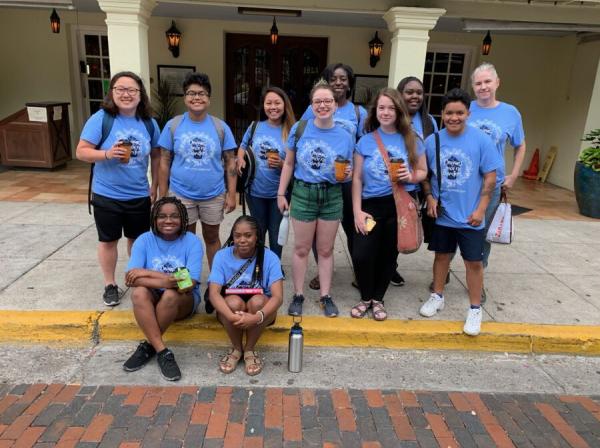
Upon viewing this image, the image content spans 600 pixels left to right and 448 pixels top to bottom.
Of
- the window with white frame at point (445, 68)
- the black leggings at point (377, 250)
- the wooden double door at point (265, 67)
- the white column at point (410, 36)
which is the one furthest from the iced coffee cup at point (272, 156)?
the window with white frame at point (445, 68)

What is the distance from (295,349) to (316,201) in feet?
3.36

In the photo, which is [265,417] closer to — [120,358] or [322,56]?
[120,358]

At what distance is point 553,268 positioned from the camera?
4.91 m

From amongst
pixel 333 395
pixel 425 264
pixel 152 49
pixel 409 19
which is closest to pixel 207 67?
pixel 152 49

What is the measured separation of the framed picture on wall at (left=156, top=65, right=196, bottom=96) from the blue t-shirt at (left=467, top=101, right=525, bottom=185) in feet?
23.2

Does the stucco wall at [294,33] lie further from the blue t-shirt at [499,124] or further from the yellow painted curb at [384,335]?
the yellow painted curb at [384,335]

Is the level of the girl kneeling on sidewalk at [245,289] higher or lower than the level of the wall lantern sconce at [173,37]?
lower

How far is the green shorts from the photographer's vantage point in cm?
339

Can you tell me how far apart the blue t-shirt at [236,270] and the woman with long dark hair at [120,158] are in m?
0.82

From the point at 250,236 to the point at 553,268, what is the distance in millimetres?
3459

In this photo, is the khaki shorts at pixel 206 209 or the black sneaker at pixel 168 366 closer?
the black sneaker at pixel 168 366

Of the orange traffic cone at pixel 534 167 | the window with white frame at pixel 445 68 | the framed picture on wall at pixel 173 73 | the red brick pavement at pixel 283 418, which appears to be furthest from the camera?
the orange traffic cone at pixel 534 167

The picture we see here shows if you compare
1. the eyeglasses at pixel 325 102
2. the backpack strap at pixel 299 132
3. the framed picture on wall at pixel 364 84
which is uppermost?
the framed picture on wall at pixel 364 84

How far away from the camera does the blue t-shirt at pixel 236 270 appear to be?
10.3 feet
